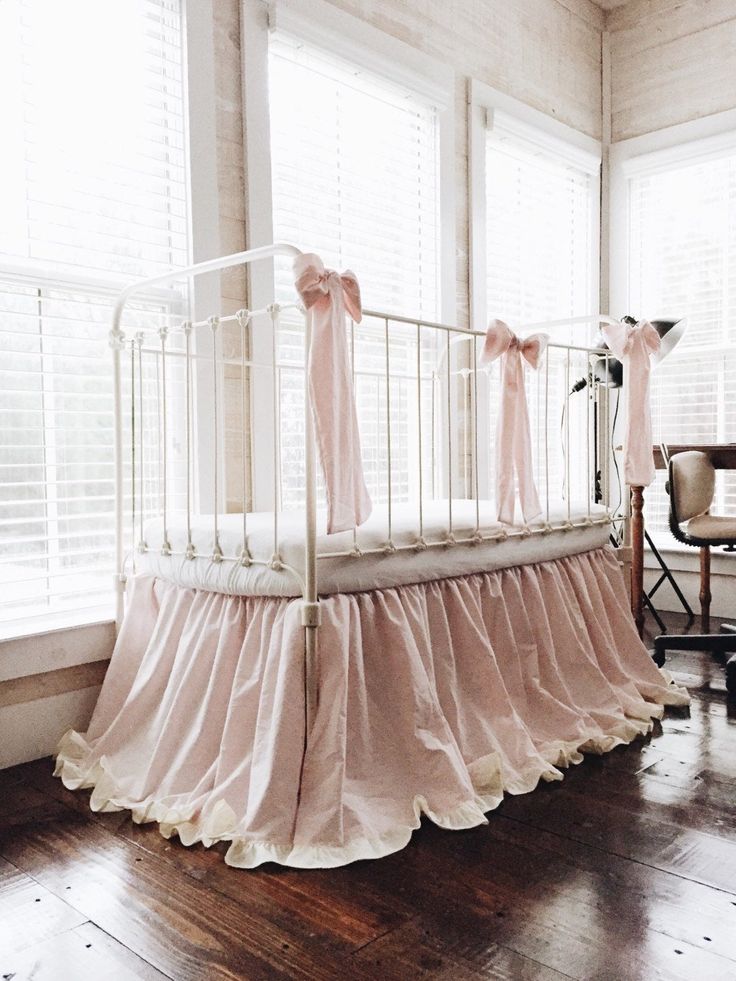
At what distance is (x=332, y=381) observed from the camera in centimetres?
166

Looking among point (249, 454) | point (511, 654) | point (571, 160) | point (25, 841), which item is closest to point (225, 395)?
point (249, 454)

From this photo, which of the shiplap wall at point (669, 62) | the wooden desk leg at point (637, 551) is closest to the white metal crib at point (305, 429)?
the wooden desk leg at point (637, 551)

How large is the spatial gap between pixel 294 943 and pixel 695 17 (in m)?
4.06

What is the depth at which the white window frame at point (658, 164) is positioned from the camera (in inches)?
145

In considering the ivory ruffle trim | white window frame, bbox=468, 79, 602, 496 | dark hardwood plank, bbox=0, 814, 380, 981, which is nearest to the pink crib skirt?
the ivory ruffle trim

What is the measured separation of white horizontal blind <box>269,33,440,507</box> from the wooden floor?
131cm

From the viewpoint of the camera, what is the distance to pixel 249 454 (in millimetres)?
2496

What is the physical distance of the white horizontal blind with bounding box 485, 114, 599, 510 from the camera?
3.56m

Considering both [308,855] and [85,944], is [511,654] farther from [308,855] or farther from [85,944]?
[85,944]

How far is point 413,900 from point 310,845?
0.23m

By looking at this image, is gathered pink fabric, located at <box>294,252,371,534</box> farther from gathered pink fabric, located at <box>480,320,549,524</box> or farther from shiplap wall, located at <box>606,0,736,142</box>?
shiplap wall, located at <box>606,0,736,142</box>

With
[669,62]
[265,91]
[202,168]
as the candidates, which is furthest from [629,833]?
[669,62]

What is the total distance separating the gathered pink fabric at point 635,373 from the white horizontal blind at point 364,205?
0.80m

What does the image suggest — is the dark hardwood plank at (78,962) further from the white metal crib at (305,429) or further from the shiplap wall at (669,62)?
the shiplap wall at (669,62)
